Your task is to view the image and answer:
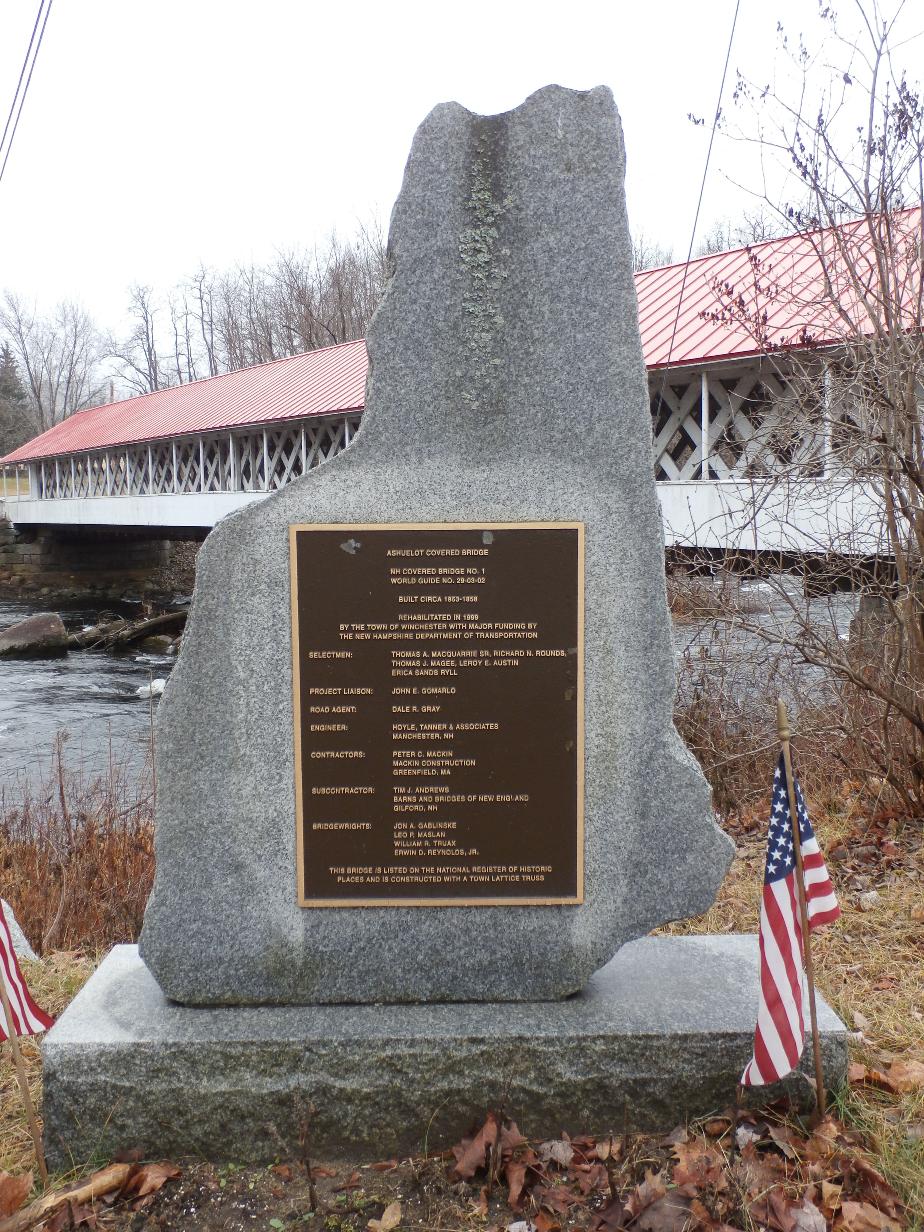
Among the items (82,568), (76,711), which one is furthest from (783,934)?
(82,568)

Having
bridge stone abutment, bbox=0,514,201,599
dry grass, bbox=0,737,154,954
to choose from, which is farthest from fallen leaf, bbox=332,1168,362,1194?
bridge stone abutment, bbox=0,514,201,599

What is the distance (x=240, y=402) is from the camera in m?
26.0

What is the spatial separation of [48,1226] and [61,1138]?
345 mm

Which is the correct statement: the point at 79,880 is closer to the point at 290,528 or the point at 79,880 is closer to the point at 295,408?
the point at 290,528

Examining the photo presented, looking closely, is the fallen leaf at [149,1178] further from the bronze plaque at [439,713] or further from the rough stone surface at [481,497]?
the bronze plaque at [439,713]

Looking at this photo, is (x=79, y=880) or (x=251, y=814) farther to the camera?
(x=79, y=880)

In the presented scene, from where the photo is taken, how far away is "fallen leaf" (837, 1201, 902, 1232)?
2.64m

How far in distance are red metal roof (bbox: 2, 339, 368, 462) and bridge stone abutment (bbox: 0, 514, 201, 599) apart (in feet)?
12.2

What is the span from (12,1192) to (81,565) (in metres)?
39.0

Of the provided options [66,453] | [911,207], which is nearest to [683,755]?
[911,207]

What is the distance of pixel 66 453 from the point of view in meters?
33.1

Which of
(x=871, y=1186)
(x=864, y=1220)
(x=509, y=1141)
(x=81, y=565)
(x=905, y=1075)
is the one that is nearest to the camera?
(x=864, y=1220)

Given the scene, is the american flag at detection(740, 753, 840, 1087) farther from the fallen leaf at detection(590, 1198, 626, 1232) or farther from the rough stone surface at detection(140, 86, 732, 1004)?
the fallen leaf at detection(590, 1198, 626, 1232)

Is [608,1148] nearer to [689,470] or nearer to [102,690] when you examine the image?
[689,470]
